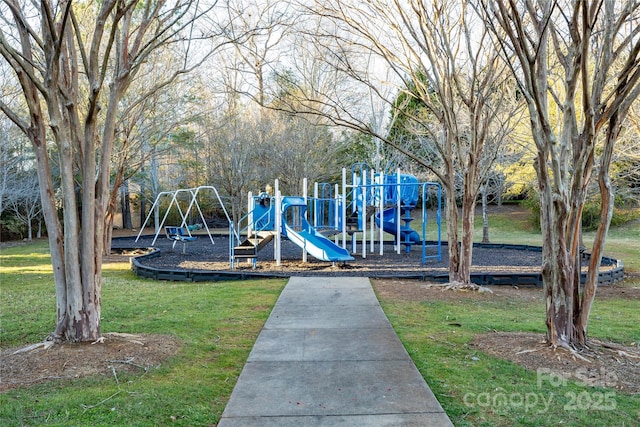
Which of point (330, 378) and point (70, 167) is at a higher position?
point (70, 167)

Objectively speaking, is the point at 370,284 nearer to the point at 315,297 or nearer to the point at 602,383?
the point at 315,297

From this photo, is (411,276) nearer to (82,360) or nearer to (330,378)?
(330,378)

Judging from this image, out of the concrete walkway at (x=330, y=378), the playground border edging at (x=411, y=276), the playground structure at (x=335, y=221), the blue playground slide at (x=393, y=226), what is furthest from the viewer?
the blue playground slide at (x=393, y=226)

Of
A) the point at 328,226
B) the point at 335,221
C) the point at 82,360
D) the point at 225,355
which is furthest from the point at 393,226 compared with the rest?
the point at 82,360

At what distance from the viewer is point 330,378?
3.94 metres

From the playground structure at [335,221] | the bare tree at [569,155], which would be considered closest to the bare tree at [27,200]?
the playground structure at [335,221]

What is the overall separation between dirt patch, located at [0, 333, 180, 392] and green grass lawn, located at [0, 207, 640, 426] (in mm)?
157

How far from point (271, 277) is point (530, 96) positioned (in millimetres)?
6461

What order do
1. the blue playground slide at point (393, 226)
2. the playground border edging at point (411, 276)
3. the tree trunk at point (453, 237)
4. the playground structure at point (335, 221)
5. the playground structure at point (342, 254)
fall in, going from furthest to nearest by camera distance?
the blue playground slide at point (393, 226) → the playground structure at point (335, 221) → the playground structure at point (342, 254) → the playground border edging at point (411, 276) → the tree trunk at point (453, 237)

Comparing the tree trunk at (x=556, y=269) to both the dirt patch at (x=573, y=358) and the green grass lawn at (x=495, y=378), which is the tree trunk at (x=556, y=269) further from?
the green grass lawn at (x=495, y=378)

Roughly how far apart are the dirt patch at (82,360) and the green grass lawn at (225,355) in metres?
0.16

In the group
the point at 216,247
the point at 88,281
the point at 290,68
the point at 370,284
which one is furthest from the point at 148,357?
the point at 290,68

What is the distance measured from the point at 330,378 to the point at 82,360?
2170 mm

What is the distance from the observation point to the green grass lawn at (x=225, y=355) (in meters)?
3.25
